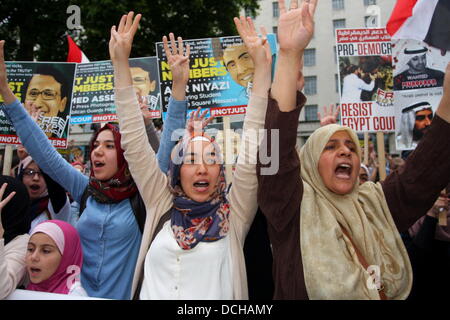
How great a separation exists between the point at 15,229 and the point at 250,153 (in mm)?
1342

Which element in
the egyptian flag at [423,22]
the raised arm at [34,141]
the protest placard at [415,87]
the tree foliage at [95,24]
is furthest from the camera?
the tree foliage at [95,24]

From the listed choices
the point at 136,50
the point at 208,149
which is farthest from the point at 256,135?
the point at 136,50

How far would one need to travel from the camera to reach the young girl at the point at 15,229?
1911mm

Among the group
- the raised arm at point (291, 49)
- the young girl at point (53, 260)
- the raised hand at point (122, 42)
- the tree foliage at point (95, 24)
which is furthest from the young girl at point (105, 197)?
the tree foliage at point (95, 24)

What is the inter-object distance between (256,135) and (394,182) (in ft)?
2.25

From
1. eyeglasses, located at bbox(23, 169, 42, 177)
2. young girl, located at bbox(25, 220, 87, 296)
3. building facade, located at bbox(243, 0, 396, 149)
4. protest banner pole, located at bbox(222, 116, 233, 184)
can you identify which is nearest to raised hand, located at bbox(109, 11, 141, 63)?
young girl, located at bbox(25, 220, 87, 296)

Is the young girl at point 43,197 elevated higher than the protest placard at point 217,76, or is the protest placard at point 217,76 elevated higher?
the protest placard at point 217,76

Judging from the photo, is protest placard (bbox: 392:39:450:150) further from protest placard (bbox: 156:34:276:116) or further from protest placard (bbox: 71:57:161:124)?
protest placard (bbox: 71:57:161:124)

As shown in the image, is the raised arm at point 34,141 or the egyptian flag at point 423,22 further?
the egyptian flag at point 423,22

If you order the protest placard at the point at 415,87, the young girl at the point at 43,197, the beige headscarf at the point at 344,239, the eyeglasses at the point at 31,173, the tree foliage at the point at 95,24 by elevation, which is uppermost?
the tree foliage at the point at 95,24

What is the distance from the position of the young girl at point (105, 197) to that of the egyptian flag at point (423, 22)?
2.42m

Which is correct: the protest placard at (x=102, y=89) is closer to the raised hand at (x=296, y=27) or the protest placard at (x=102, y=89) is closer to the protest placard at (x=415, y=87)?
the protest placard at (x=415, y=87)

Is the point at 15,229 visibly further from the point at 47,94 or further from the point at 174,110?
the point at 47,94

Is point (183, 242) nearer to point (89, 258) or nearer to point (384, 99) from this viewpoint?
point (89, 258)
